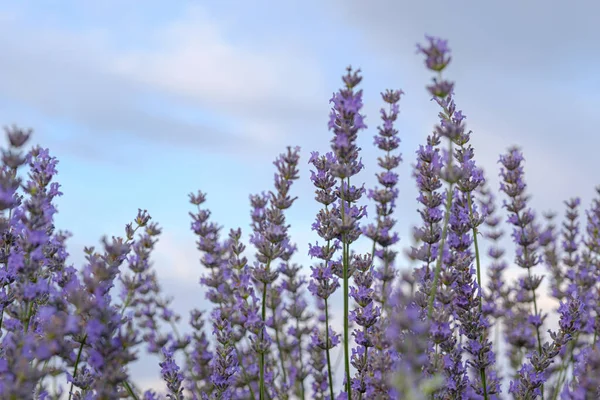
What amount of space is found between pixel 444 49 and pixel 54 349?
7.04ft

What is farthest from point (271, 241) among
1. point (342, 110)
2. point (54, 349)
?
point (54, 349)

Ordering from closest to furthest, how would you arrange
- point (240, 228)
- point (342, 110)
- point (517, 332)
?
point (342, 110) < point (240, 228) < point (517, 332)

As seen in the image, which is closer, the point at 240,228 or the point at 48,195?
the point at 48,195

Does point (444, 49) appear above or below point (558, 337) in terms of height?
above

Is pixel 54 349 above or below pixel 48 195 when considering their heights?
below

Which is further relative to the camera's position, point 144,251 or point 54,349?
point 144,251

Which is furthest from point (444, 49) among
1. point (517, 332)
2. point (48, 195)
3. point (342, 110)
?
point (517, 332)

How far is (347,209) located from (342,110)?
2.27 feet

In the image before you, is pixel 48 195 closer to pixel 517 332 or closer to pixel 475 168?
pixel 475 168

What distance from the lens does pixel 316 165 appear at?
176 inches

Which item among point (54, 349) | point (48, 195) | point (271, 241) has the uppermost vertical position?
point (48, 195)

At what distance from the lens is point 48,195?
4.47 meters

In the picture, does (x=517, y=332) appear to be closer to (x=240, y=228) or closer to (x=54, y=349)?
(x=240, y=228)

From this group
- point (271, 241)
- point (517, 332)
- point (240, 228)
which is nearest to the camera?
point (271, 241)
